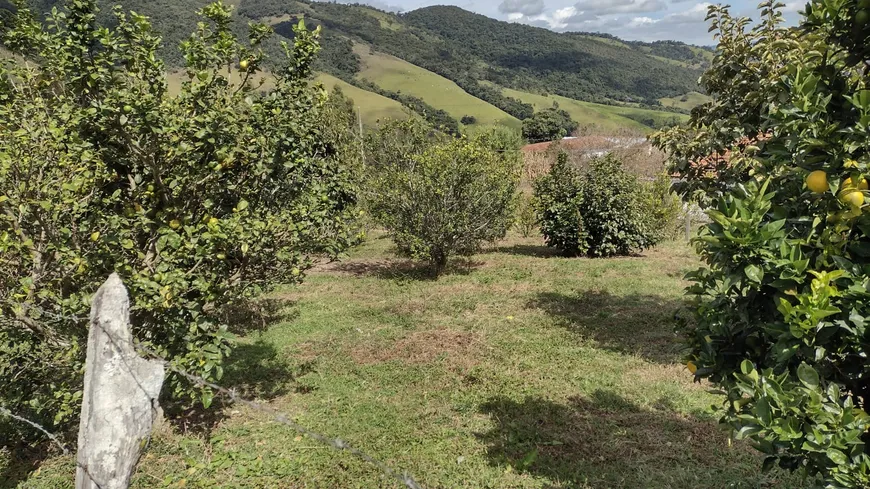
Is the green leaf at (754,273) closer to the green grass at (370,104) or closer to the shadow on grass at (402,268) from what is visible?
the shadow on grass at (402,268)

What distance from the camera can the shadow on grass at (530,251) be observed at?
14.6 meters

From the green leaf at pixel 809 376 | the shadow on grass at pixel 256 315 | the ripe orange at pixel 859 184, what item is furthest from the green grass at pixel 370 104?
the green leaf at pixel 809 376

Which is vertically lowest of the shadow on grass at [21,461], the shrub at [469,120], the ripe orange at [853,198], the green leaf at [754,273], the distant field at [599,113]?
→ the shadow on grass at [21,461]

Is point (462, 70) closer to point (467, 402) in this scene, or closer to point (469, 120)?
point (469, 120)

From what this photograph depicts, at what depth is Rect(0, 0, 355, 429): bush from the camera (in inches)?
150

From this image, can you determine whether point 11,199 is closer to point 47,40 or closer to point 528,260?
point 47,40

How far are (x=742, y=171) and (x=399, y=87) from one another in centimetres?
10834

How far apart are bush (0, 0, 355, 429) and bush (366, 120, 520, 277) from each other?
21.0 ft

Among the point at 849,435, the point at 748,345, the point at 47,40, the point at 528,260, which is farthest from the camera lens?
the point at 528,260

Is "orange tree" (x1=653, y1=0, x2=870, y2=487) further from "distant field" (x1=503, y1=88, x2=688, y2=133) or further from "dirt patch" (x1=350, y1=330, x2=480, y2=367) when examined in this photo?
"distant field" (x1=503, y1=88, x2=688, y2=133)

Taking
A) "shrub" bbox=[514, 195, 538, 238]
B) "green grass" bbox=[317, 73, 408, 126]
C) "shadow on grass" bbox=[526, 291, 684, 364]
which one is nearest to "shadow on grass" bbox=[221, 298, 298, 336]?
"shadow on grass" bbox=[526, 291, 684, 364]

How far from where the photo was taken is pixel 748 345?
2.43 meters

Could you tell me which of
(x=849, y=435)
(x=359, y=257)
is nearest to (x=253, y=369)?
(x=849, y=435)

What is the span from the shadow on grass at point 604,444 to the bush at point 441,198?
6135 millimetres
